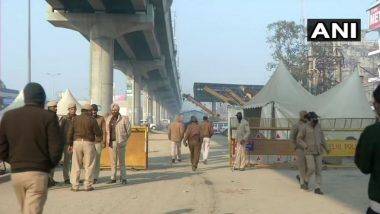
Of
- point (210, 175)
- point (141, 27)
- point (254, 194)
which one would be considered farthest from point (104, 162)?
point (141, 27)

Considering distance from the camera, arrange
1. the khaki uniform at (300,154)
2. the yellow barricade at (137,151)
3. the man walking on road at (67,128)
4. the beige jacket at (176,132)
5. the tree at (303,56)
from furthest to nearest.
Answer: the tree at (303,56), the beige jacket at (176,132), the yellow barricade at (137,151), the man walking on road at (67,128), the khaki uniform at (300,154)

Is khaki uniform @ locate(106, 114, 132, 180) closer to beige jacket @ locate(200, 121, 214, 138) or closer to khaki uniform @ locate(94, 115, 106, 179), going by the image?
khaki uniform @ locate(94, 115, 106, 179)

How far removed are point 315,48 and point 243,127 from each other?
42.8 m

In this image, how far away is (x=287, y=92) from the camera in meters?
24.0

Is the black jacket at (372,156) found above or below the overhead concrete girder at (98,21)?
below

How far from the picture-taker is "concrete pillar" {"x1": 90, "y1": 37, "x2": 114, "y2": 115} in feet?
99.8

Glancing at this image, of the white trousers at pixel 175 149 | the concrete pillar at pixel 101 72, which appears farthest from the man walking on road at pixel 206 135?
the concrete pillar at pixel 101 72

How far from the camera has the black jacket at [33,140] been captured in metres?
5.36

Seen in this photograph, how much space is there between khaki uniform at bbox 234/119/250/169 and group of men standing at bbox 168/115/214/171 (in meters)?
1.15

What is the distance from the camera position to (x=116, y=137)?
13.0 meters

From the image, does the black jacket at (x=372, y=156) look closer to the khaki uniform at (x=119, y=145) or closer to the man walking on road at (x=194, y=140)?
the khaki uniform at (x=119, y=145)

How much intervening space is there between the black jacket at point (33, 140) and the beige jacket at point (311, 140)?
7411mm

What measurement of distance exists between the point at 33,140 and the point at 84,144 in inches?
244

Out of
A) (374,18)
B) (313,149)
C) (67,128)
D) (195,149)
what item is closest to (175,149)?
(195,149)
